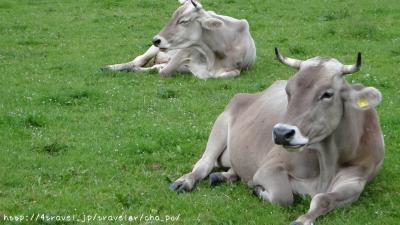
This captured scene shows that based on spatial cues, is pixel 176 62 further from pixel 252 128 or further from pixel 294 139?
pixel 294 139

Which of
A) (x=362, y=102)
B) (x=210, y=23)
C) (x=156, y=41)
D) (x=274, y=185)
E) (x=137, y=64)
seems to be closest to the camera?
(x=362, y=102)

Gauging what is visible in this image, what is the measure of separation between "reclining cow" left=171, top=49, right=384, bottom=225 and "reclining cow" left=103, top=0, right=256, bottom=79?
6737 mm

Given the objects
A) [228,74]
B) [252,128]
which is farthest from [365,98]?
[228,74]

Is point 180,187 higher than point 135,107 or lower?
higher

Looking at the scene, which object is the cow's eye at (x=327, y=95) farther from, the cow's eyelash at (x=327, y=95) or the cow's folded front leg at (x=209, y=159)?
the cow's folded front leg at (x=209, y=159)

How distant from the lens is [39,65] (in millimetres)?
16281

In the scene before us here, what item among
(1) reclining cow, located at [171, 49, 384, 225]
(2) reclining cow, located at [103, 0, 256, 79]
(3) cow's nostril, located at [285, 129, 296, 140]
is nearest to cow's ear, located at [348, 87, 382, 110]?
(1) reclining cow, located at [171, 49, 384, 225]

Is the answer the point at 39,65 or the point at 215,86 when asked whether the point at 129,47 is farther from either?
the point at 215,86

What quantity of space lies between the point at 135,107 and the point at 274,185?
5.20 meters

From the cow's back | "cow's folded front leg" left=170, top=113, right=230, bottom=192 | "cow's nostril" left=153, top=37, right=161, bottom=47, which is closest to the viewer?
"cow's folded front leg" left=170, top=113, right=230, bottom=192

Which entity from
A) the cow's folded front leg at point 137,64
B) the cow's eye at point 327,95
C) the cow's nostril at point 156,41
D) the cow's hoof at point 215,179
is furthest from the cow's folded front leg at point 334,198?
the cow's folded front leg at point 137,64

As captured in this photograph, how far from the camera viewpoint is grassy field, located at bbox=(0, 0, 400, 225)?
26.1ft

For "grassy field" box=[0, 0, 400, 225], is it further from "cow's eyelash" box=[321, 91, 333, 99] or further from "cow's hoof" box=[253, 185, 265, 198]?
"cow's eyelash" box=[321, 91, 333, 99]

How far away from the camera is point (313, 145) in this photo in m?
7.55
